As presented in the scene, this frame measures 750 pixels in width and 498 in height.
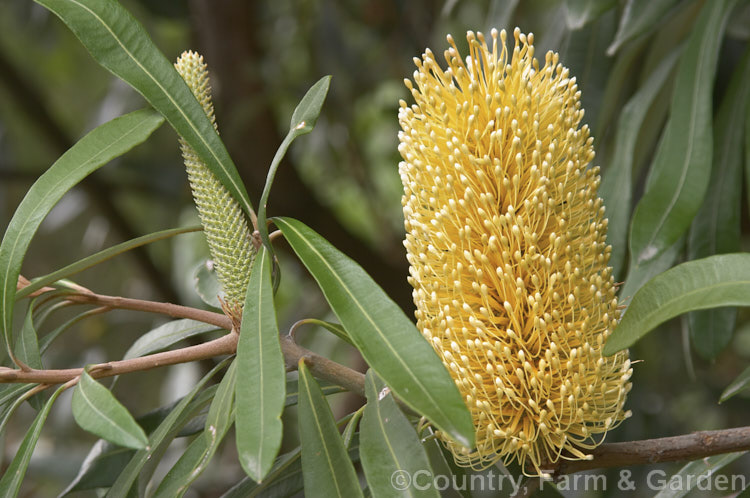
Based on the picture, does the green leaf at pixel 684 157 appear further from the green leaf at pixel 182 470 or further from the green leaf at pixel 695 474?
the green leaf at pixel 182 470

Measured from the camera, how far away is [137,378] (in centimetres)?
214

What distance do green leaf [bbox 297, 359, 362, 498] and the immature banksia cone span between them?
0.10m

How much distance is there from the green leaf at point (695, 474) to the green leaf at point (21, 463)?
59cm

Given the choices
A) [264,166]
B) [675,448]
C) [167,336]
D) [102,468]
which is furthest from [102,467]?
[264,166]

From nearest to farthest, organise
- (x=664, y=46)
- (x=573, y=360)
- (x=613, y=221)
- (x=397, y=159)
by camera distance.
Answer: (x=573, y=360) → (x=613, y=221) → (x=664, y=46) → (x=397, y=159)

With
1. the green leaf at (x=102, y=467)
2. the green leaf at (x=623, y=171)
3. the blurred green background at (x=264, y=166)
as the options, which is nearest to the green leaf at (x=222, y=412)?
the green leaf at (x=102, y=467)

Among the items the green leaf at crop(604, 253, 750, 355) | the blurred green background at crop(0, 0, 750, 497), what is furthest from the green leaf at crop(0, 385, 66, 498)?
the blurred green background at crop(0, 0, 750, 497)

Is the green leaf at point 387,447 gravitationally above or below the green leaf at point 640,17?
below

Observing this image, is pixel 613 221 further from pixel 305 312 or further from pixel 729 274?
pixel 305 312

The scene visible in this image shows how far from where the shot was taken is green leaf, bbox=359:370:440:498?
483mm

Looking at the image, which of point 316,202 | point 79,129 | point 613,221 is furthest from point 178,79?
point 79,129

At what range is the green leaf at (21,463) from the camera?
1.71 ft

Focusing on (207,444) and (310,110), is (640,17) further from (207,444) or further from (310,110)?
(207,444)

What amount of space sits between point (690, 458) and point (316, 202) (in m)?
1.27
